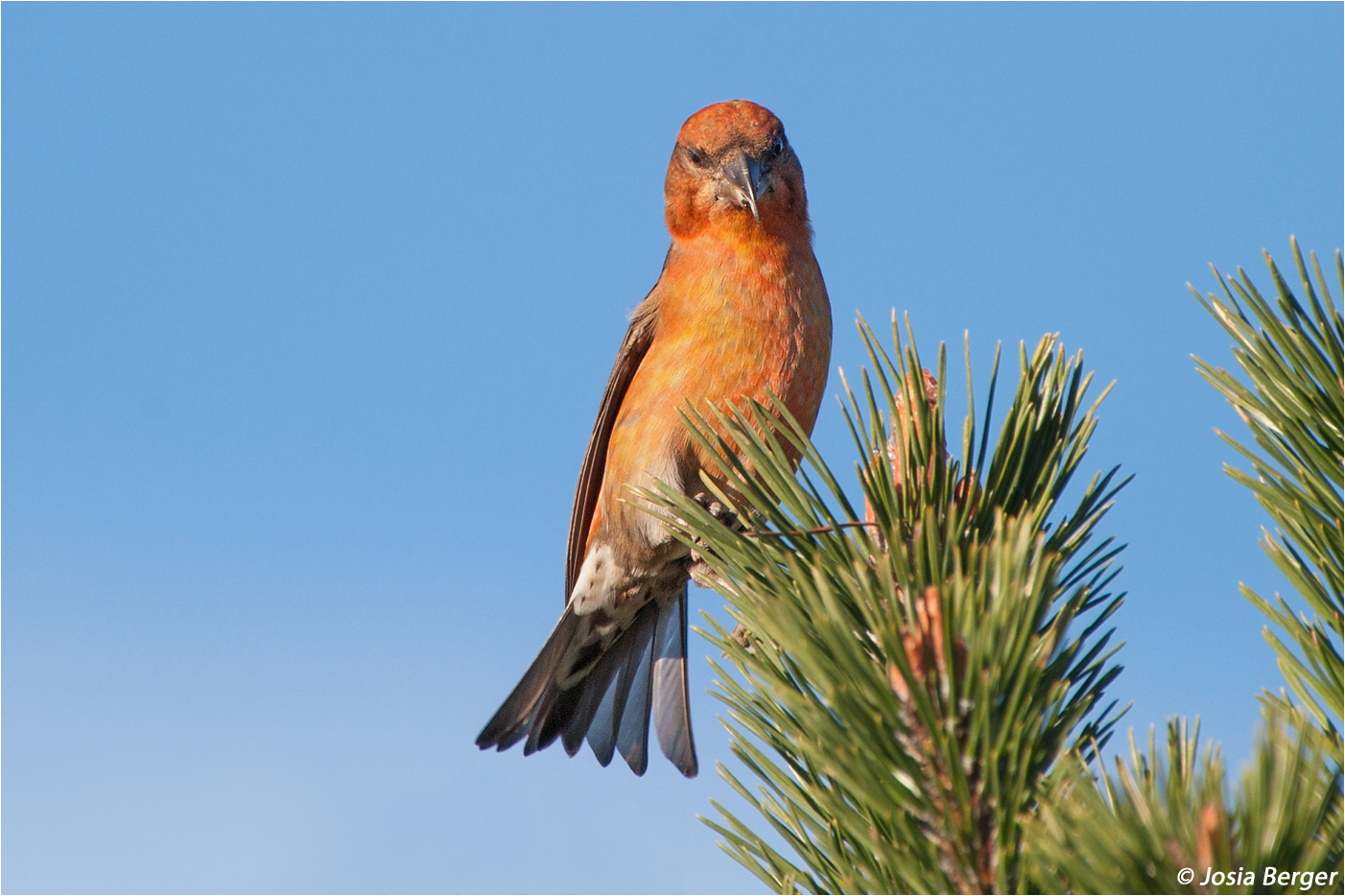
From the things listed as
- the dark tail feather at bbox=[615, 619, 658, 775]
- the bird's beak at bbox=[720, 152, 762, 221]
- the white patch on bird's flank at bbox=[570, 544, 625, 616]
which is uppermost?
the bird's beak at bbox=[720, 152, 762, 221]

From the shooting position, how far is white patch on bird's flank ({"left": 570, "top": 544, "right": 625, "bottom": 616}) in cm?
523

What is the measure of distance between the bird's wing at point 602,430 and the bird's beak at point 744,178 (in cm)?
61

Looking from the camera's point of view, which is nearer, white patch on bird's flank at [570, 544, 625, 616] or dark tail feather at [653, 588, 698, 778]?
dark tail feather at [653, 588, 698, 778]

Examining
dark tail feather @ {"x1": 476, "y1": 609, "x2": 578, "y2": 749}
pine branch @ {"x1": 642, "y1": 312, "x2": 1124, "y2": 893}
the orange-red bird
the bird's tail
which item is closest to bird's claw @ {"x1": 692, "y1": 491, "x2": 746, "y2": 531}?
the orange-red bird

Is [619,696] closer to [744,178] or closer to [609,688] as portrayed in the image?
[609,688]

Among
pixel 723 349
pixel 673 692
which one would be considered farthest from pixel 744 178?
pixel 673 692

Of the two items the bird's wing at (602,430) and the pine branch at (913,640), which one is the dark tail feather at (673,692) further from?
the pine branch at (913,640)

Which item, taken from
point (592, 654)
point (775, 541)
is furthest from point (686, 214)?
point (775, 541)

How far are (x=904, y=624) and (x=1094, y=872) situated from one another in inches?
18.0

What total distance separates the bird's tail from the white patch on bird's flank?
5cm

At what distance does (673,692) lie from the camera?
522 cm

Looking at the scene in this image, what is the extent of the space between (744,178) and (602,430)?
1317mm

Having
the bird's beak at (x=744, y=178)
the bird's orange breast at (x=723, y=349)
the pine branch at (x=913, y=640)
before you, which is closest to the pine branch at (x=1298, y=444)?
the pine branch at (x=913, y=640)

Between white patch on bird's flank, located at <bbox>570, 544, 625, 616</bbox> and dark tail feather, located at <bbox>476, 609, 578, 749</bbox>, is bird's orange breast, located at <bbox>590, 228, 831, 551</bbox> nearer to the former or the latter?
white patch on bird's flank, located at <bbox>570, 544, 625, 616</bbox>
